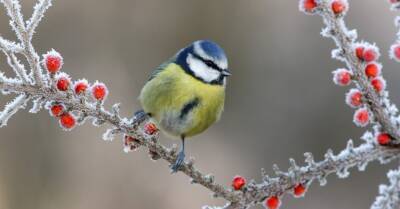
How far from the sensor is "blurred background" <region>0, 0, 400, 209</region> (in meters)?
6.26

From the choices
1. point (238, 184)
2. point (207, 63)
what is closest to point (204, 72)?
point (207, 63)

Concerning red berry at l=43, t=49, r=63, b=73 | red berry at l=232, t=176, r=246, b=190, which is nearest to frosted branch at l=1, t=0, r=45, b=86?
red berry at l=43, t=49, r=63, b=73

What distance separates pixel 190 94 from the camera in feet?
9.87

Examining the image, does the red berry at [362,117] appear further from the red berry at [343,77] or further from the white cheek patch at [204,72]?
the white cheek patch at [204,72]

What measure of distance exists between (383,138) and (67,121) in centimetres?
94

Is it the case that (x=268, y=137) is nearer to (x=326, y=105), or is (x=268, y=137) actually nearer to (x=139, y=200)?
(x=326, y=105)

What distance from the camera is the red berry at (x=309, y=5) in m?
1.52

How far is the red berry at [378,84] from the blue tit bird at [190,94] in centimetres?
140

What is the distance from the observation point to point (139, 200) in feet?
20.4

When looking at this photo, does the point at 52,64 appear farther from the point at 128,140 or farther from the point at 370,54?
the point at 370,54

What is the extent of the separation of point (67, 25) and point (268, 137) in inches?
117

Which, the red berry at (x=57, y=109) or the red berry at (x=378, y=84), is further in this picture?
the red berry at (x=57, y=109)

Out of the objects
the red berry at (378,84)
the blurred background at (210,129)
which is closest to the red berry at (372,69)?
the red berry at (378,84)

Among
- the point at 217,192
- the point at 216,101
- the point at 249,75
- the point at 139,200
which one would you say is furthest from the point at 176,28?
the point at 217,192
